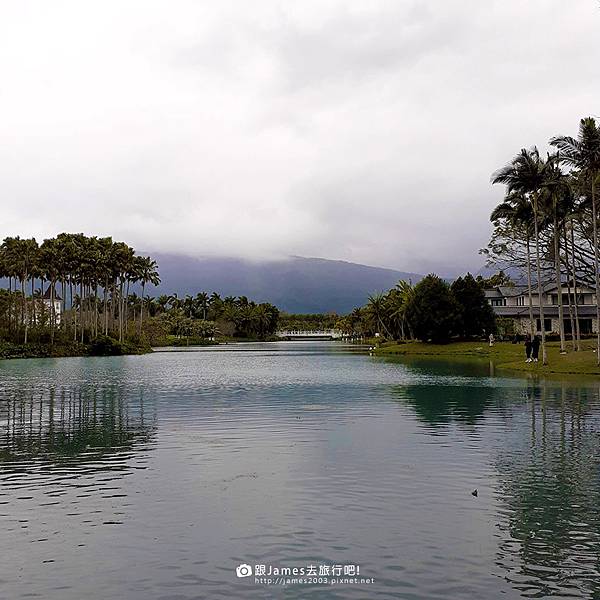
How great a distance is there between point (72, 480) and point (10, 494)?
70.6 inches

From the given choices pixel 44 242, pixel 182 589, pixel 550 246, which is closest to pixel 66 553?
pixel 182 589

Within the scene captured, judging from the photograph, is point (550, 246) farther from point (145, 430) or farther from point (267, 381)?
point (145, 430)

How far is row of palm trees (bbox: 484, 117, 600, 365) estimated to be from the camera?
167 ft

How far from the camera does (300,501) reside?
52.2 feet

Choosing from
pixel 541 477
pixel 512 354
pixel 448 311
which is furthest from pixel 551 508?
pixel 448 311

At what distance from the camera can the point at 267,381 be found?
2053 inches

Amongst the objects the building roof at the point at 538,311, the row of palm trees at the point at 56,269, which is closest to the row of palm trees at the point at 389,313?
the building roof at the point at 538,311

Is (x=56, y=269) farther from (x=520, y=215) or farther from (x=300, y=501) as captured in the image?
(x=300, y=501)

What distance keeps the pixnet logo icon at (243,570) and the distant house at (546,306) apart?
9808cm

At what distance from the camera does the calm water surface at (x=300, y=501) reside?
11227 millimetres

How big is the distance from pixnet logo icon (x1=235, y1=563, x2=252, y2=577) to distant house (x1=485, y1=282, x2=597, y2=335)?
9808 centimetres

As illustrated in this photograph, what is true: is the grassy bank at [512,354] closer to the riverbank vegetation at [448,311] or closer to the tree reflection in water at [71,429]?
the riverbank vegetation at [448,311]

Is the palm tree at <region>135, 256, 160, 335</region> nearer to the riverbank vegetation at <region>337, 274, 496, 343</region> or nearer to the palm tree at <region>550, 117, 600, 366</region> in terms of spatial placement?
the riverbank vegetation at <region>337, 274, 496, 343</region>

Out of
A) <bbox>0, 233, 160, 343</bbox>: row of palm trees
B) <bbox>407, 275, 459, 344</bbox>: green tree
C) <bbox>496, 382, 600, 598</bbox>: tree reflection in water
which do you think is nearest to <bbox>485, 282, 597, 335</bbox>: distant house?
<bbox>407, 275, 459, 344</bbox>: green tree
